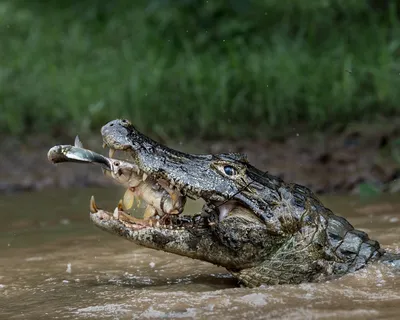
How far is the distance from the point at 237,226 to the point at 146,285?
62 cm

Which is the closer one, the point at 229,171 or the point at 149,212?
the point at 229,171

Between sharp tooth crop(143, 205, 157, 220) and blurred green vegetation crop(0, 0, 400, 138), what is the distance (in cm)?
432

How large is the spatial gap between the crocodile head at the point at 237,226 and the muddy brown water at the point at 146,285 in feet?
0.35

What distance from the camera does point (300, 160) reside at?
7527 millimetres

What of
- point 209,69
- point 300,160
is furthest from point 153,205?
point 209,69

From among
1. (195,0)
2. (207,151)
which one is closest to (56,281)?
(207,151)

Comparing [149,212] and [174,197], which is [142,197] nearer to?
[149,212]

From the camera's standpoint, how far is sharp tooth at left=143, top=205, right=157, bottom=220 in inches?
152

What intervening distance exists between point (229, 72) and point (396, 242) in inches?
162

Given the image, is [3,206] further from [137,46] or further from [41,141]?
[137,46]

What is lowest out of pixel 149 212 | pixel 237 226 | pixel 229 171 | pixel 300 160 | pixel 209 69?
pixel 237 226

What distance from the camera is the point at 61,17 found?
10.7 meters

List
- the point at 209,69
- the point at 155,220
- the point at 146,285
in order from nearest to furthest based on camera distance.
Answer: the point at 155,220 → the point at 146,285 → the point at 209,69

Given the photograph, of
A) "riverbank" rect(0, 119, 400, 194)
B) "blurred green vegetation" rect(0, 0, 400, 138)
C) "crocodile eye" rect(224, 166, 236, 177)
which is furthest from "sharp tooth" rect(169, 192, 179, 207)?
"blurred green vegetation" rect(0, 0, 400, 138)
